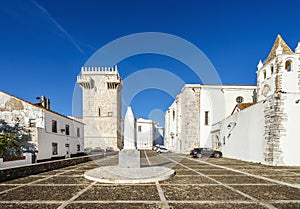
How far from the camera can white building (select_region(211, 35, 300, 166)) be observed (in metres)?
13.0

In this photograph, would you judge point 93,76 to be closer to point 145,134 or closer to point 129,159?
point 145,134

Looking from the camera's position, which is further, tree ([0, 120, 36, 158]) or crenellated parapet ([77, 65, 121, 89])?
crenellated parapet ([77, 65, 121, 89])

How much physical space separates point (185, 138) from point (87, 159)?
17.0 metres

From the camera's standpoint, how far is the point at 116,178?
24.5 ft

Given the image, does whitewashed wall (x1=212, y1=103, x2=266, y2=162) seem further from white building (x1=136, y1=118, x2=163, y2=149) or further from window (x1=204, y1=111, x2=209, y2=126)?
white building (x1=136, y1=118, x2=163, y2=149)

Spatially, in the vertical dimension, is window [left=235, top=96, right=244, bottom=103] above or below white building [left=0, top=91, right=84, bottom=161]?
above

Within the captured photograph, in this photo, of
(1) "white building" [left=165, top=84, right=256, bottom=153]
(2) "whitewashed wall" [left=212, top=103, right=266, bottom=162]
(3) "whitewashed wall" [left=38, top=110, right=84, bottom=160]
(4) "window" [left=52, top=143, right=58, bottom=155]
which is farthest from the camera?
(1) "white building" [left=165, top=84, right=256, bottom=153]

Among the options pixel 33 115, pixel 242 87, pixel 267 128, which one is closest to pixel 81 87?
pixel 33 115

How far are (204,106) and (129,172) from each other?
2406 cm

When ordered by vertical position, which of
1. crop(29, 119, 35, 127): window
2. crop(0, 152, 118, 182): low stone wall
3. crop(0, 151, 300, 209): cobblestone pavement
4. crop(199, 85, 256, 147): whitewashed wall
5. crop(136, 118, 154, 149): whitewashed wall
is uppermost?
crop(199, 85, 256, 147): whitewashed wall

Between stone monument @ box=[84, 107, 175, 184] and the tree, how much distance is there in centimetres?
957

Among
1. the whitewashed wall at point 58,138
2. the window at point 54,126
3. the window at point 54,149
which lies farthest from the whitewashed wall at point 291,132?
the window at point 54,126

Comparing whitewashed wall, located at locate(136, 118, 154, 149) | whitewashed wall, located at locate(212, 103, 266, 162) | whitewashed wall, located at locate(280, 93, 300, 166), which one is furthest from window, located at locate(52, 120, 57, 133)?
whitewashed wall, located at locate(136, 118, 154, 149)

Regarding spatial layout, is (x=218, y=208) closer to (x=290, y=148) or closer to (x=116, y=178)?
(x=116, y=178)
